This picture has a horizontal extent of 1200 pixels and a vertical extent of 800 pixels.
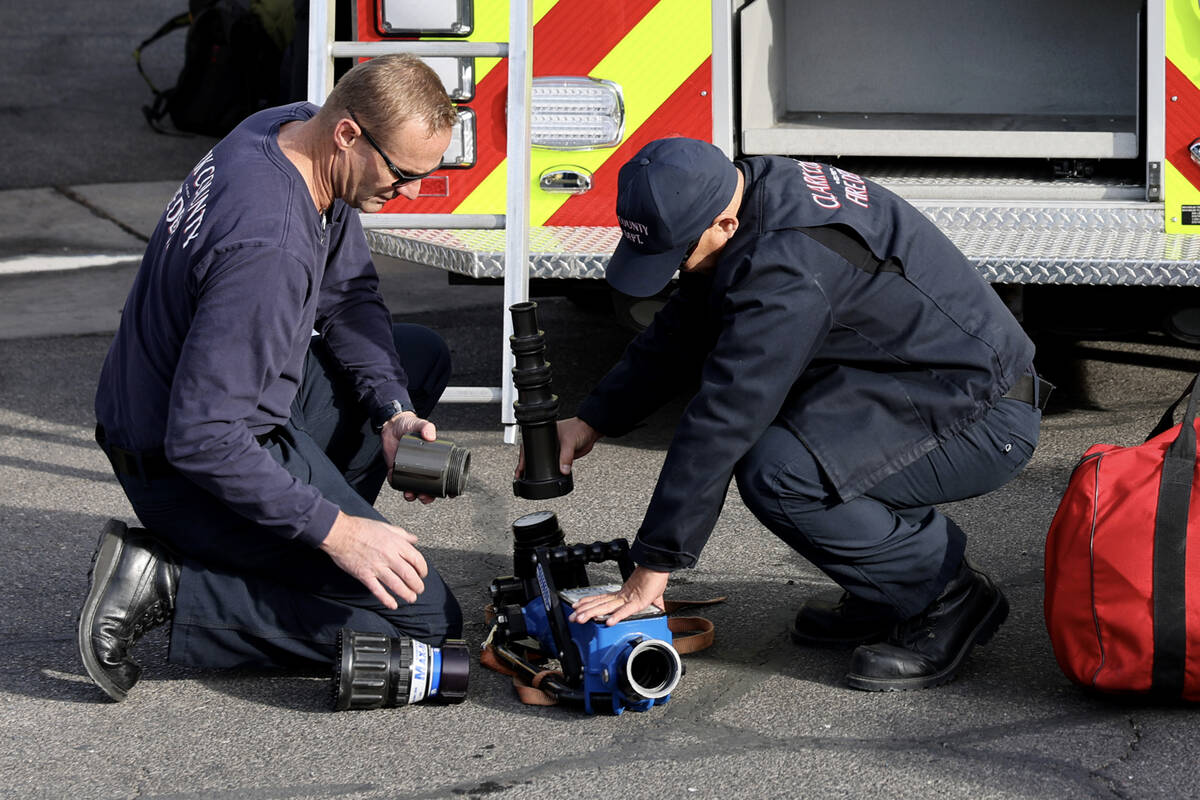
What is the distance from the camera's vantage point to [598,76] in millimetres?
4328

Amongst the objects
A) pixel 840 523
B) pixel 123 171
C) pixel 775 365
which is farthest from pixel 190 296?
pixel 123 171

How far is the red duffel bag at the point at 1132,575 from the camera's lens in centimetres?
263

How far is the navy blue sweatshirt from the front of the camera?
8.64 feet

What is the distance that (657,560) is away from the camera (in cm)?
276

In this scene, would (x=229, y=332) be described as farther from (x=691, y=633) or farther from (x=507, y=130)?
(x=507, y=130)

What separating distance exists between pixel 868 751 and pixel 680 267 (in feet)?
3.13

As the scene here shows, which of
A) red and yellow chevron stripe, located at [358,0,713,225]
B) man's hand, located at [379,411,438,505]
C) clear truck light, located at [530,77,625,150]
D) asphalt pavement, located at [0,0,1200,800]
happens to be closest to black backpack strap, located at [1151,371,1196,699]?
asphalt pavement, located at [0,0,1200,800]

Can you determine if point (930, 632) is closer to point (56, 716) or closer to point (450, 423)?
point (56, 716)

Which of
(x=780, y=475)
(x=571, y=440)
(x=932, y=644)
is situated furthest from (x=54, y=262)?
(x=932, y=644)

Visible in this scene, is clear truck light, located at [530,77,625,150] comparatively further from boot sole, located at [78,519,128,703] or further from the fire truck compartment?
boot sole, located at [78,519,128,703]

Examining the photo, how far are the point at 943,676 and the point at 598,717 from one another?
2.25 ft

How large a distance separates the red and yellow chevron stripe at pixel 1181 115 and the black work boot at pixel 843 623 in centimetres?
167

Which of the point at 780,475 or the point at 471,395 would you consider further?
the point at 471,395

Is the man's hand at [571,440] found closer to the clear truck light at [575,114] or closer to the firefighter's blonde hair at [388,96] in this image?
the firefighter's blonde hair at [388,96]
